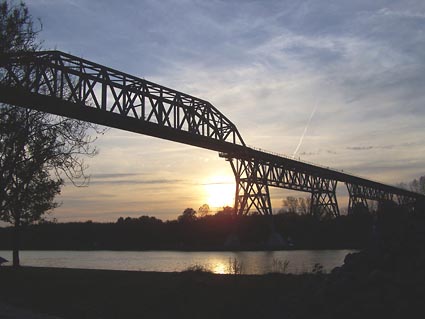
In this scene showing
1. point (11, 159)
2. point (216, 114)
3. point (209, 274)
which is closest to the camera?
point (209, 274)

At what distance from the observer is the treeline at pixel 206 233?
7806cm

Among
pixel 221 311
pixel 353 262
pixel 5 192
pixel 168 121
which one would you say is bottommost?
pixel 221 311

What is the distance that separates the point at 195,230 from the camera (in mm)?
100938

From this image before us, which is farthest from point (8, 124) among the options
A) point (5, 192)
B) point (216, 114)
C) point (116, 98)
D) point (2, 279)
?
point (216, 114)

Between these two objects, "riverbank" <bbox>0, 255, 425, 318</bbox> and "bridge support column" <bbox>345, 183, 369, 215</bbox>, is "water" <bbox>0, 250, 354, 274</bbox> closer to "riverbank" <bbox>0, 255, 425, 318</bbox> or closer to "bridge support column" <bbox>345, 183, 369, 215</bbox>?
"riverbank" <bbox>0, 255, 425, 318</bbox>

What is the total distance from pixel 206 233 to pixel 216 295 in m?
81.4

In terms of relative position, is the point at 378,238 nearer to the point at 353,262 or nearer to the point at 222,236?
the point at 353,262

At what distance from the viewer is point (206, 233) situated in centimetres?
9562

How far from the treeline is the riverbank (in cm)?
3294

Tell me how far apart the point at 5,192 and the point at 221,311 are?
17108 millimetres

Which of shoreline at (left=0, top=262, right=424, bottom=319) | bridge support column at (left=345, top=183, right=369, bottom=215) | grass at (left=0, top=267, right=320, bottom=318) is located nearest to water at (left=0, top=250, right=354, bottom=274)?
grass at (left=0, top=267, right=320, bottom=318)

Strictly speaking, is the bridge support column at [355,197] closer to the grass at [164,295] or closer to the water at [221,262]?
the water at [221,262]

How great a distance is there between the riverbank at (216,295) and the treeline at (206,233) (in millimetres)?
32936

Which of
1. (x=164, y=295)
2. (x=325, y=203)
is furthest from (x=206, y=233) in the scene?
(x=164, y=295)
